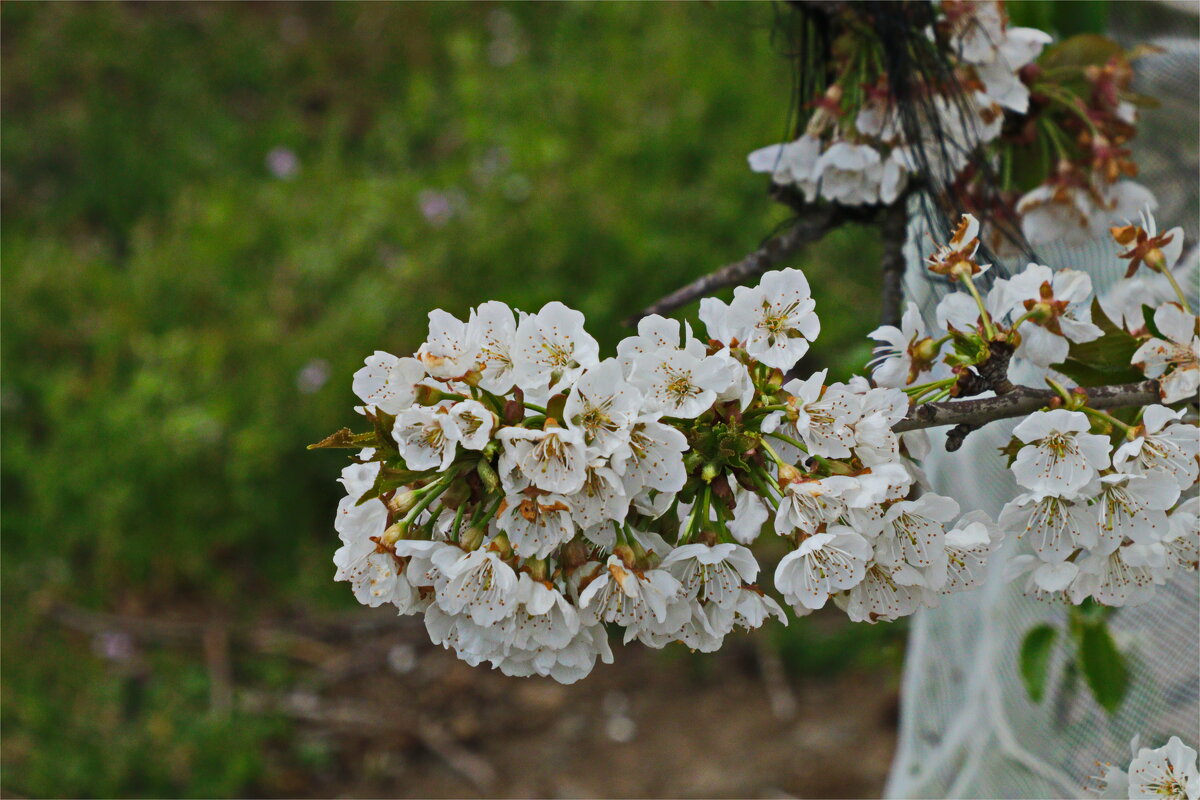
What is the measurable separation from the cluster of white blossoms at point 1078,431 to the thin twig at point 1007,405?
0.04 ft

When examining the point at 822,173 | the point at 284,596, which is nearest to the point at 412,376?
the point at 822,173

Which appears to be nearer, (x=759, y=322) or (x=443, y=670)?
(x=759, y=322)

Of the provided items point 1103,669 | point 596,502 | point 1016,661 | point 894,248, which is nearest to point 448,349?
A: point 596,502

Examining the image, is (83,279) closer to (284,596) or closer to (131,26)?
(284,596)

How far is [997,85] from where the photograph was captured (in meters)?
1.00

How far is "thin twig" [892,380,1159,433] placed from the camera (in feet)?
2.22

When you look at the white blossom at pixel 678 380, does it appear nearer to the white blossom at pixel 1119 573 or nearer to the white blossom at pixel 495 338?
the white blossom at pixel 495 338

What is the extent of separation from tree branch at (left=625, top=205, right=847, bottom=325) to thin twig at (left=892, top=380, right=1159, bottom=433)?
0.35 meters

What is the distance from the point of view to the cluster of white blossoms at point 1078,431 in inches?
26.2

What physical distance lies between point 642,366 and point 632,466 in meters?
0.06

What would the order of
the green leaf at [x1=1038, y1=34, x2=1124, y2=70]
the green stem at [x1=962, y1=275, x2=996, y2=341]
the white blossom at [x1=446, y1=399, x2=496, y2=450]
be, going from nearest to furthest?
the white blossom at [x1=446, y1=399, x2=496, y2=450]
the green stem at [x1=962, y1=275, x2=996, y2=341]
the green leaf at [x1=1038, y1=34, x2=1124, y2=70]

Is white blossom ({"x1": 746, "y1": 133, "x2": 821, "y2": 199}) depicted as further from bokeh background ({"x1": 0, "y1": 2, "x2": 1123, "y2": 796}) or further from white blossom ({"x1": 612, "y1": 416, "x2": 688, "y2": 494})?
bokeh background ({"x1": 0, "y1": 2, "x2": 1123, "y2": 796})

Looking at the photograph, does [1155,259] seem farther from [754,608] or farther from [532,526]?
[532,526]

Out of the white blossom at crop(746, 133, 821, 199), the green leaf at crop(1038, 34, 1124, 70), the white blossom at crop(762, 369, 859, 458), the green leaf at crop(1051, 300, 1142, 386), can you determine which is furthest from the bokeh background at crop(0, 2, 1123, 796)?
the white blossom at crop(762, 369, 859, 458)
